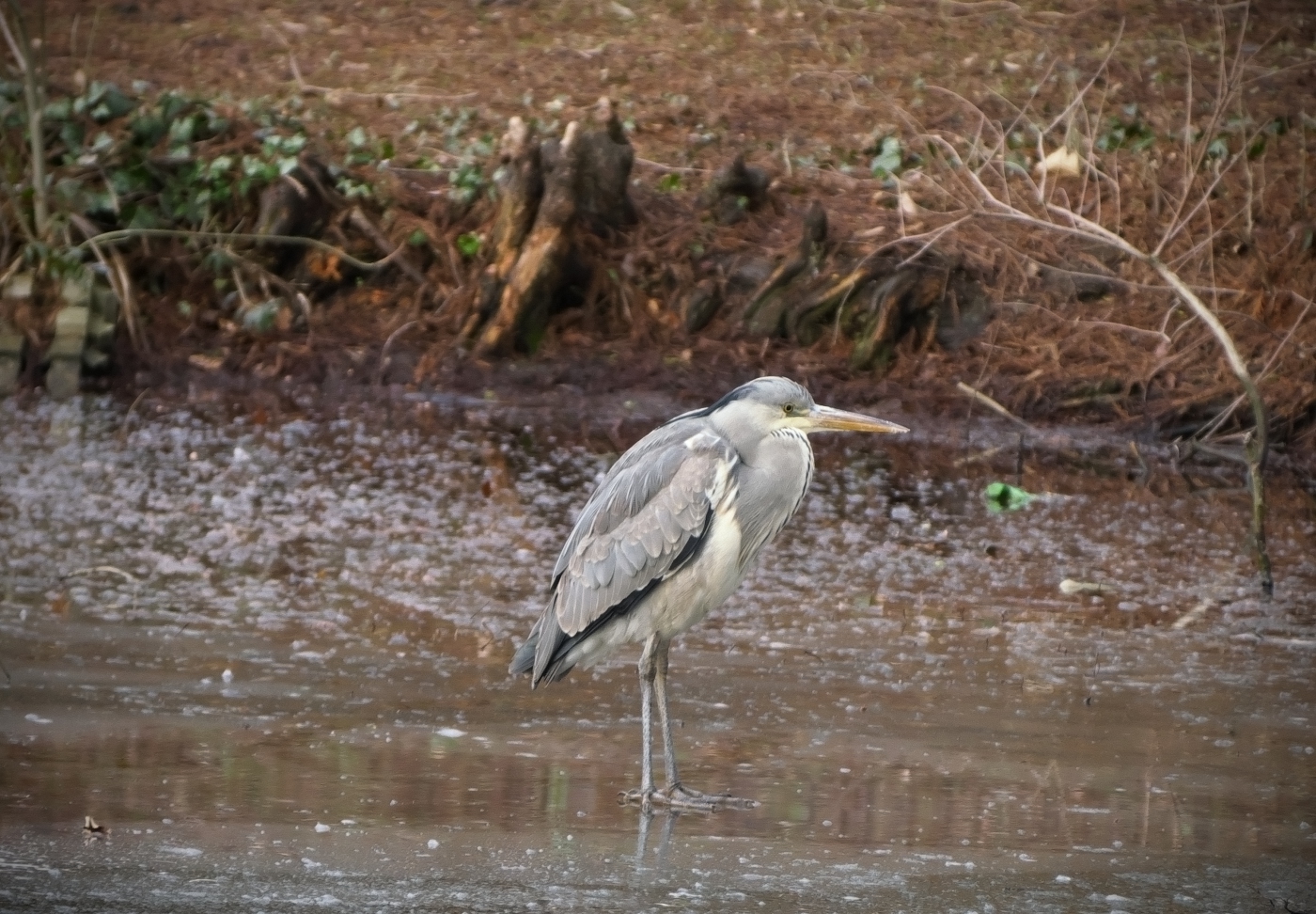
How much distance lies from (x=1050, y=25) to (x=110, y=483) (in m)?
12.7

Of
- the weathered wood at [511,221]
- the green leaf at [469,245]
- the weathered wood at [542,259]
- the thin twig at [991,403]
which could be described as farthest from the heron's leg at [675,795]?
the green leaf at [469,245]

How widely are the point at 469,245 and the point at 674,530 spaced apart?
8.33m

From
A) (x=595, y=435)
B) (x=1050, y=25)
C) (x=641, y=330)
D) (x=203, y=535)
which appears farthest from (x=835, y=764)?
(x=1050, y=25)

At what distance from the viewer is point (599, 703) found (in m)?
6.86

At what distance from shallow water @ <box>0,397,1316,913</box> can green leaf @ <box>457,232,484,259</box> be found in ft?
10.1

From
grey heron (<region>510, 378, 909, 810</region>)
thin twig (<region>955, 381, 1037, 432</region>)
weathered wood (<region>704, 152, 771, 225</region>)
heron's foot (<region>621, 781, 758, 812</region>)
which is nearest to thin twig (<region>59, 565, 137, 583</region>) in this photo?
grey heron (<region>510, 378, 909, 810</region>)

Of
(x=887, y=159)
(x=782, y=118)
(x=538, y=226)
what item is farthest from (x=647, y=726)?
(x=782, y=118)

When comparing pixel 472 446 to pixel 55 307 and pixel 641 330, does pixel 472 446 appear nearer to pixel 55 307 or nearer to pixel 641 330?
pixel 641 330

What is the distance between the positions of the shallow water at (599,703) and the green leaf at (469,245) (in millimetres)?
3080

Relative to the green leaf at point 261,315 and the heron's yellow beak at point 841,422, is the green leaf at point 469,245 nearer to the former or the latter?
the green leaf at point 261,315

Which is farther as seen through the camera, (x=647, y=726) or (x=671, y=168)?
(x=671, y=168)

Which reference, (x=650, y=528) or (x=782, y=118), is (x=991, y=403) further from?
(x=650, y=528)

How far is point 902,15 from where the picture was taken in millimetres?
20234

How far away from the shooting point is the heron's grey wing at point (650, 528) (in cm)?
619
